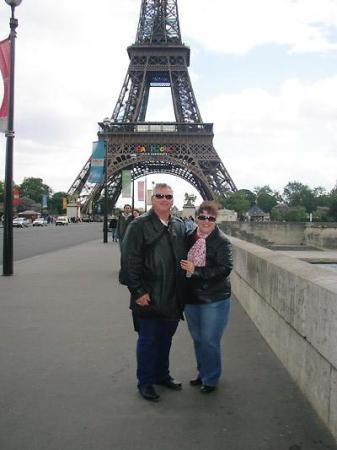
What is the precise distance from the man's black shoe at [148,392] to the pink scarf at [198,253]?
105cm

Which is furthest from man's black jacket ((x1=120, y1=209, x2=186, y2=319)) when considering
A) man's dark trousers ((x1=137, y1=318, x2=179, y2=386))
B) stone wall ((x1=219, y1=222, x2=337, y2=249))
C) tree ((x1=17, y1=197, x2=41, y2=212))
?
tree ((x1=17, y1=197, x2=41, y2=212))

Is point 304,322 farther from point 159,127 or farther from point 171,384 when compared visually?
point 159,127

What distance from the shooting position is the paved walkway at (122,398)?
11.6 ft

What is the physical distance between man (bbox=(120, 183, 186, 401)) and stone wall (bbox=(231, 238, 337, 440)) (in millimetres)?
993

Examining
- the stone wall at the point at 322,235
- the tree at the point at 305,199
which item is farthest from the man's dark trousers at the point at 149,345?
the tree at the point at 305,199

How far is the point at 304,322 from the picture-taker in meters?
4.32

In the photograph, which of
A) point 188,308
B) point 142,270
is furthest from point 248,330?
point 142,270

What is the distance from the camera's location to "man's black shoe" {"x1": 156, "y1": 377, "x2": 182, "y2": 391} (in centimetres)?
462

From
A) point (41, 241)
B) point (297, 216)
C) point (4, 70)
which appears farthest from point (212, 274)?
point (297, 216)

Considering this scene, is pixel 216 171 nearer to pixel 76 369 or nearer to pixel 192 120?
pixel 192 120

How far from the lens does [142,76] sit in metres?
78.7

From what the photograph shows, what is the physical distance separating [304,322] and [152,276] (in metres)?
1.24

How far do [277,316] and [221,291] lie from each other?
1.23 metres

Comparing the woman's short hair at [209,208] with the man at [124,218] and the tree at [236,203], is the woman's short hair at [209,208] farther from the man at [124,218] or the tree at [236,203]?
the tree at [236,203]
